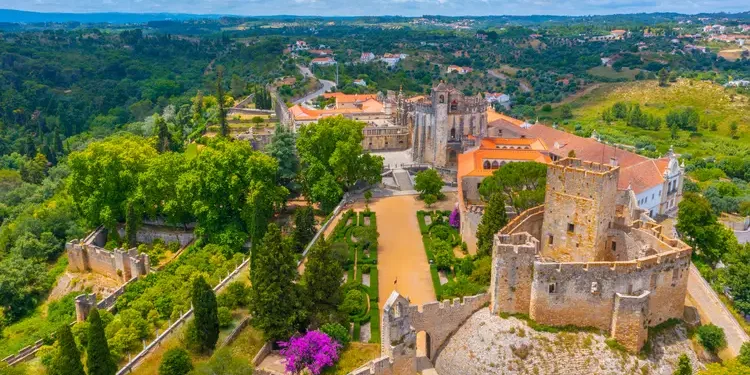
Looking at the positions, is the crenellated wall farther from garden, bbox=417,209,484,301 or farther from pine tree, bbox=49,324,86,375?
pine tree, bbox=49,324,86,375

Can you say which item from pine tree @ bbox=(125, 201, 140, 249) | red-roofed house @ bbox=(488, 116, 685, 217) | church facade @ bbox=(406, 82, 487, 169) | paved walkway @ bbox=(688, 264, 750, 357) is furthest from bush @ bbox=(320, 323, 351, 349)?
church facade @ bbox=(406, 82, 487, 169)

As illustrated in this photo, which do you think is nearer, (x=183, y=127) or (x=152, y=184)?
(x=152, y=184)

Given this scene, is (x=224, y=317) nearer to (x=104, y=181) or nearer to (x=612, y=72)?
(x=104, y=181)

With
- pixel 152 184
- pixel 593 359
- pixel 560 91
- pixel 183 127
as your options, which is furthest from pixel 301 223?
pixel 560 91

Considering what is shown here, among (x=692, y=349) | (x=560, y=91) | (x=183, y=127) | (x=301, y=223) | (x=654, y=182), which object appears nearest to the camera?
(x=692, y=349)

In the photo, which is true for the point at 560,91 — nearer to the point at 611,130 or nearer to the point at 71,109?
the point at 611,130

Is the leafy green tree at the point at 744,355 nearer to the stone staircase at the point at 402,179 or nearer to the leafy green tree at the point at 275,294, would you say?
the leafy green tree at the point at 275,294

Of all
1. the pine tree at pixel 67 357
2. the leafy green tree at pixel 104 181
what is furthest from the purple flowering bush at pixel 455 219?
the pine tree at pixel 67 357
